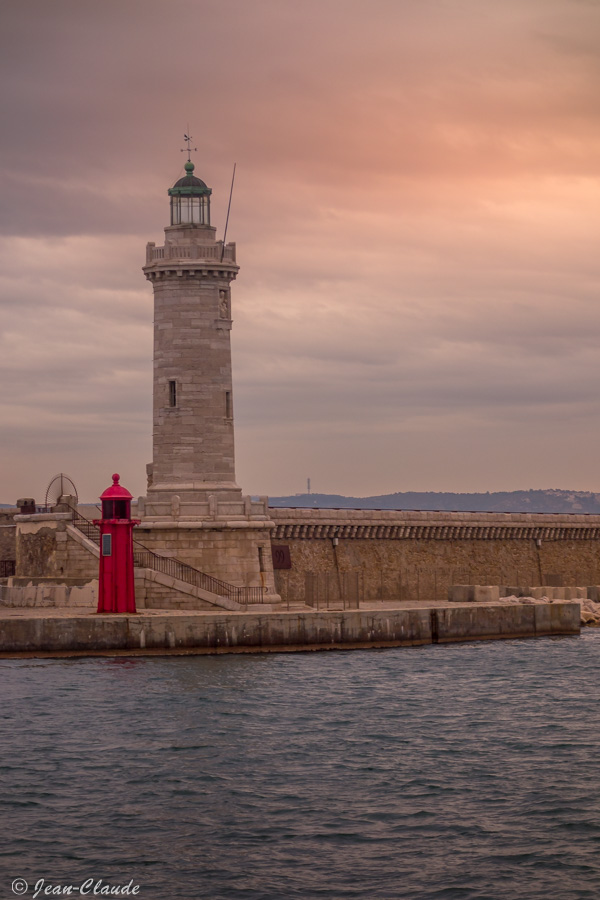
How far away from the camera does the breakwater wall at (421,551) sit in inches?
1960

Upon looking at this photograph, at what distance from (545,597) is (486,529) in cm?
583

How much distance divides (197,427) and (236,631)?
7.93 metres

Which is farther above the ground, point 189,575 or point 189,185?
point 189,185

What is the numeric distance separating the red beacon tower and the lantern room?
1052cm

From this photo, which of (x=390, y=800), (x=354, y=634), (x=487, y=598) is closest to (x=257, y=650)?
(x=354, y=634)

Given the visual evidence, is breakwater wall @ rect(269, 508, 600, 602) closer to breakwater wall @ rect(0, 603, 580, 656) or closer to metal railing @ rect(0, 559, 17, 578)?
breakwater wall @ rect(0, 603, 580, 656)

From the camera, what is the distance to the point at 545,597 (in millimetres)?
51719

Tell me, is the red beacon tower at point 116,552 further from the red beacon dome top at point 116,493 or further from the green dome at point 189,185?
the green dome at point 189,185

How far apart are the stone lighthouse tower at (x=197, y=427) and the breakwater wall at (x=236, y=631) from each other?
13.8ft

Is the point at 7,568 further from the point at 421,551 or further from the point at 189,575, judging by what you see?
the point at 421,551

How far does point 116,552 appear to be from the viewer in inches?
1512

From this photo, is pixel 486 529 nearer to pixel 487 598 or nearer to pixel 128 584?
pixel 487 598

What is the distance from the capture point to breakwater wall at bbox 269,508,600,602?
163 feet

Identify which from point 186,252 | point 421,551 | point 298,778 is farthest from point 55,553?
point 298,778
